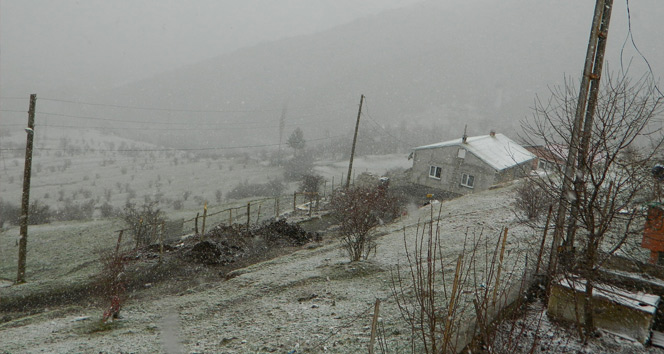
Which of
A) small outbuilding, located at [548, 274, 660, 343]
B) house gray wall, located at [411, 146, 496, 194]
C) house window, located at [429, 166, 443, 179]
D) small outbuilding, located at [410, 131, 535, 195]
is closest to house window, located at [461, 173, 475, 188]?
small outbuilding, located at [410, 131, 535, 195]

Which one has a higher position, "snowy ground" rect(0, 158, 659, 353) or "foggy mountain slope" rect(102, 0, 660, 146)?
"foggy mountain slope" rect(102, 0, 660, 146)

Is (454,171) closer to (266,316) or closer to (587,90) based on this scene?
(266,316)

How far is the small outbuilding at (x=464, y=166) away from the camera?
29000 millimetres

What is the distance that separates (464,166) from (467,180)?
3.65ft

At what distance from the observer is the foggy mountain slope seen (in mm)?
110125

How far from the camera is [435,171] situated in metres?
32.0

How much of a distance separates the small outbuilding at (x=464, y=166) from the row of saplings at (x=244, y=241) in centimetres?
1061

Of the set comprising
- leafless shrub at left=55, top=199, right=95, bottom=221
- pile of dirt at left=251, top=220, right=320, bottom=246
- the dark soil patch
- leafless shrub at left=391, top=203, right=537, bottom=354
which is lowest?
leafless shrub at left=55, top=199, right=95, bottom=221

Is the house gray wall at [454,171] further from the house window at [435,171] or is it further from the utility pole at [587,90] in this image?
the utility pole at [587,90]

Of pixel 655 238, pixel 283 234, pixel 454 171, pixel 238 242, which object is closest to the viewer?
pixel 655 238

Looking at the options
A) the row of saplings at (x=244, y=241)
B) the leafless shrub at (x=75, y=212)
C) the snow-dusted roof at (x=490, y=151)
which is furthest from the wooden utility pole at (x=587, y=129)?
the leafless shrub at (x=75, y=212)

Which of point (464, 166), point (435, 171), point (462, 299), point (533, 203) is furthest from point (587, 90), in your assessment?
point (435, 171)

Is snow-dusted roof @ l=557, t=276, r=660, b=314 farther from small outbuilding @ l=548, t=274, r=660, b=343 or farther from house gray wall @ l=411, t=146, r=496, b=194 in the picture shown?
house gray wall @ l=411, t=146, r=496, b=194

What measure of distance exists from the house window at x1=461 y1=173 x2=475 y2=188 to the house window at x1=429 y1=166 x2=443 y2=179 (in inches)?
77.7
